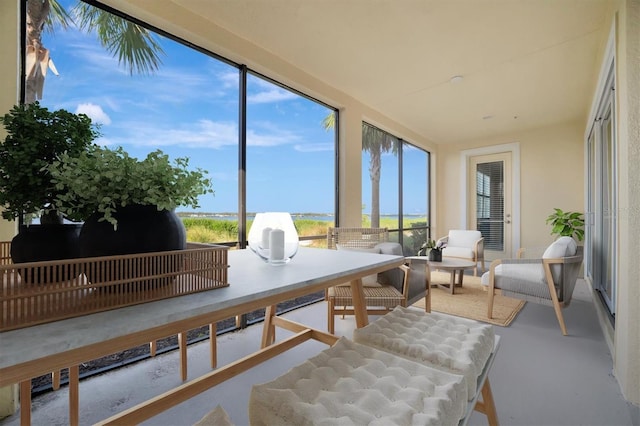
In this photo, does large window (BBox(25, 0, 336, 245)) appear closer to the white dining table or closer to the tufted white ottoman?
the white dining table

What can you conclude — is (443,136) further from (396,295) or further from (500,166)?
(396,295)

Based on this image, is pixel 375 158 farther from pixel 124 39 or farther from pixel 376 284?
pixel 124 39

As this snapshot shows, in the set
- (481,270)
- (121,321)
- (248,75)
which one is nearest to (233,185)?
(248,75)

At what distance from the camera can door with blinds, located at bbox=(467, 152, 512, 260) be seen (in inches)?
227

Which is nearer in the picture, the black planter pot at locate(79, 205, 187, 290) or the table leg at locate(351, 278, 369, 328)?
the black planter pot at locate(79, 205, 187, 290)

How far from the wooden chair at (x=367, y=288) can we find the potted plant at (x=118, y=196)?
5.56 ft

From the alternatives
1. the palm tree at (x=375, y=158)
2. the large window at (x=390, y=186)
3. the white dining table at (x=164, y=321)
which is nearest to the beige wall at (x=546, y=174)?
the large window at (x=390, y=186)

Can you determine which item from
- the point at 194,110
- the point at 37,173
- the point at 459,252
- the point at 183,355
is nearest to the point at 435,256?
the point at 459,252

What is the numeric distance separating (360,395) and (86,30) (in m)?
2.73

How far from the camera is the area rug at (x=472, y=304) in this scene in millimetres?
2912

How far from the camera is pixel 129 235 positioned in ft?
2.46

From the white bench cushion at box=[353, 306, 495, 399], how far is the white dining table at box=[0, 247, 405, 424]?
0.81 feet

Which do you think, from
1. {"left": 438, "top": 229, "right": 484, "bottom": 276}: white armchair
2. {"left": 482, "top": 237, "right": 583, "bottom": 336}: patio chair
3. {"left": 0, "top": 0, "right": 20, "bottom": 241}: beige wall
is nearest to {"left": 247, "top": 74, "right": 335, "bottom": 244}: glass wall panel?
{"left": 0, "top": 0, "right": 20, "bottom": 241}: beige wall

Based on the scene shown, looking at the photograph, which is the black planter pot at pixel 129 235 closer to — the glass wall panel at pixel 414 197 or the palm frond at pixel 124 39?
the palm frond at pixel 124 39
